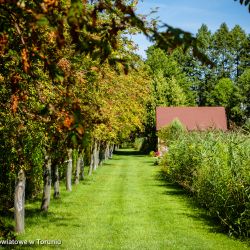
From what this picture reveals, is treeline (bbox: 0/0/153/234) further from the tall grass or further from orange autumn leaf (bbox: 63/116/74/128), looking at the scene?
the tall grass

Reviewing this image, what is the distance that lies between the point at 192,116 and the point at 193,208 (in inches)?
1612

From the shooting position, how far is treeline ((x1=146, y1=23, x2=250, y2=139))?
68069 mm

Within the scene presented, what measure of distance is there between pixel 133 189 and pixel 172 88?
43252mm

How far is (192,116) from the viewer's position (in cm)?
5716

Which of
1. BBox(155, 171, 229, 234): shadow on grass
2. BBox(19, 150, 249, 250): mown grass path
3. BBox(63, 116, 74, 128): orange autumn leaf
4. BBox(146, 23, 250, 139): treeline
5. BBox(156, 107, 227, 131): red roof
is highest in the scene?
BBox(146, 23, 250, 139): treeline

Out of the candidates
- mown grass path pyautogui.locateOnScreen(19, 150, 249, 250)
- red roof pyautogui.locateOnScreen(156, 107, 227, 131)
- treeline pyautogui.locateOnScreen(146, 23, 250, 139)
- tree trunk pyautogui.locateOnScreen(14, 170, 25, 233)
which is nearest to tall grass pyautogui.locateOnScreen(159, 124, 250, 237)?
mown grass path pyautogui.locateOnScreen(19, 150, 249, 250)

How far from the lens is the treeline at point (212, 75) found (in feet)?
223

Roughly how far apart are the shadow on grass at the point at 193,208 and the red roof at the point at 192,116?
28610 mm

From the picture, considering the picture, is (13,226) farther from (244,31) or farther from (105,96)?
(244,31)

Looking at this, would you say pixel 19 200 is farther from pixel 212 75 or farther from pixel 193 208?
pixel 212 75

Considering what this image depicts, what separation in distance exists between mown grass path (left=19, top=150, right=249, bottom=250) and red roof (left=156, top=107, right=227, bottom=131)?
3479 cm

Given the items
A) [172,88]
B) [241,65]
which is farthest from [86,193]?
[241,65]

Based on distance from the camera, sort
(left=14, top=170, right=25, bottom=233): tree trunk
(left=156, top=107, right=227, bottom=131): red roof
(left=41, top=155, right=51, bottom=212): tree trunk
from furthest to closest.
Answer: (left=156, top=107, right=227, bottom=131): red roof
(left=41, top=155, right=51, bottom=212): tree trunk
(left=14, top=170, right=25, bottom=233): tree trunk

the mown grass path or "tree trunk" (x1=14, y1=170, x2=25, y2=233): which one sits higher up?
"tree trunk" (x1=14, y1=170, x2=25, y2=233)
